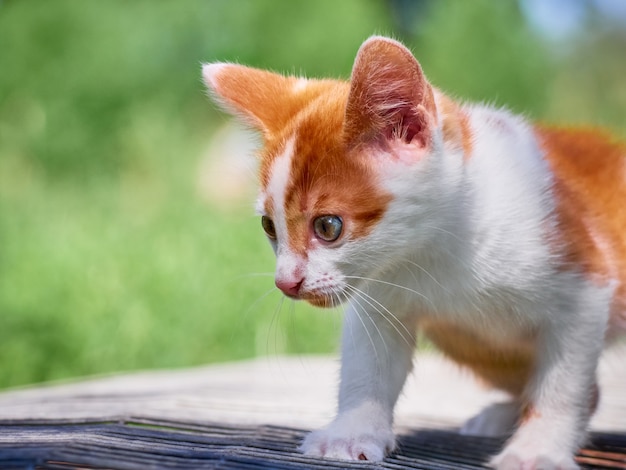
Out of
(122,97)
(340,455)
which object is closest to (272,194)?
(340,455)

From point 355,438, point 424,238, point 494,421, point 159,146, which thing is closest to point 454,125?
point 424,238

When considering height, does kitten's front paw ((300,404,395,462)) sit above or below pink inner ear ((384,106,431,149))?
below

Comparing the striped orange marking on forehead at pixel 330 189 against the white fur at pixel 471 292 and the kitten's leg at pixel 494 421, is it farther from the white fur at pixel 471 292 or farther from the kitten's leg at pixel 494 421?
the kitten's leg at pixel 494 421

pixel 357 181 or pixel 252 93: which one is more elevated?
pixel 252 93

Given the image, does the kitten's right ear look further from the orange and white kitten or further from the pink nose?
the pink nose

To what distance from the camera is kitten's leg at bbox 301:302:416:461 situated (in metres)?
1.55

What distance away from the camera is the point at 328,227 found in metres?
1.46

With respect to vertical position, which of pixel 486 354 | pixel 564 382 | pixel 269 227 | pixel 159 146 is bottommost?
pixel 564 382

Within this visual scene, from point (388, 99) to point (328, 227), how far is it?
0.24 meters

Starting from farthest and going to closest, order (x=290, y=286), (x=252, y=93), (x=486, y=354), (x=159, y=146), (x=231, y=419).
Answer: (x=159, y=146), (x=231, y=419), (x=486, y=354), (x=252, y=93), (x=290, y=286)

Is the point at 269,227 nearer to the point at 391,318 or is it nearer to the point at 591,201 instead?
the point at 391,318

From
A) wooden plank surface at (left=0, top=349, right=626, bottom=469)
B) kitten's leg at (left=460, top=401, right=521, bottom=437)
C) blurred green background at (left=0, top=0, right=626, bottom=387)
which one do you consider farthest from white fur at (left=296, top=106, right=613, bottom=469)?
blurred green background at (left=0, top=0, right=626, bottom=387)

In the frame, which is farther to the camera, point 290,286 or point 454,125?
point 454,125

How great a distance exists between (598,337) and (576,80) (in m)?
7.80
